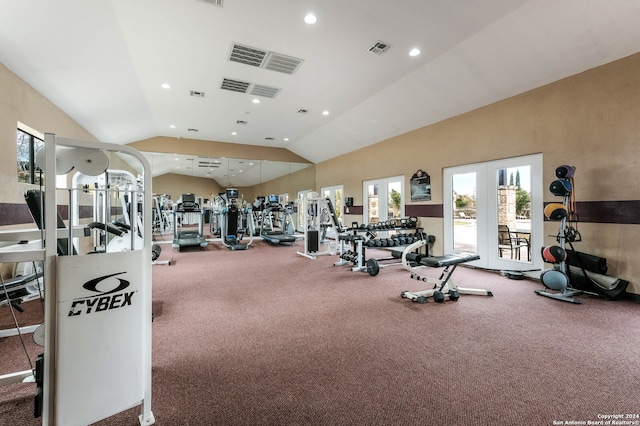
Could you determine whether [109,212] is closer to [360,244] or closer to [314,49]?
[314,49]

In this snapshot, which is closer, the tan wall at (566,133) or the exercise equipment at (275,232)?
the tan wall at (566,133)

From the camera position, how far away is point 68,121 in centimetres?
559

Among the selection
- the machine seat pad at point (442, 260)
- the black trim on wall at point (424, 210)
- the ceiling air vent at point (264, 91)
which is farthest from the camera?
the black trim on wall at point (424, 210)

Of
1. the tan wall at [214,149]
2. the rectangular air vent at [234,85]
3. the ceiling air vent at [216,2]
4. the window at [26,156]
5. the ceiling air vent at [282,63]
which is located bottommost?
the window at [26,156]

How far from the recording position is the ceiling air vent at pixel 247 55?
4180 mm

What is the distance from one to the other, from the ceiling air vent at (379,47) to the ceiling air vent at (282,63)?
3.80ft

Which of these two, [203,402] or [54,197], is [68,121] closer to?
[54,197]

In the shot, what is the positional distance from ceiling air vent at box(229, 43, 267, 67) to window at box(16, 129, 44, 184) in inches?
125

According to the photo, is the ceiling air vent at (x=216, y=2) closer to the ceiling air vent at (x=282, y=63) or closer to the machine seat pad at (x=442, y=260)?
the ceiling air vent at (x=282, y=63)

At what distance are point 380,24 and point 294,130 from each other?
17.2ft

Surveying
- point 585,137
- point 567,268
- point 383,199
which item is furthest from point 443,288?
point 383,199

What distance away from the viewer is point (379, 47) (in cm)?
412

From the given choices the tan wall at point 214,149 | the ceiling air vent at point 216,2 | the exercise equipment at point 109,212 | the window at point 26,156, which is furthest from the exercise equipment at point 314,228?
the window at point 26,156

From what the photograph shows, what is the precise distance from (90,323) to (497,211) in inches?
234
